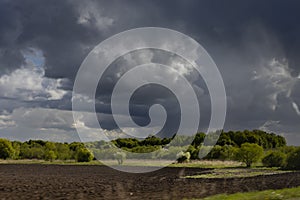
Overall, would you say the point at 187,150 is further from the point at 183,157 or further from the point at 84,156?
the point at 84,156

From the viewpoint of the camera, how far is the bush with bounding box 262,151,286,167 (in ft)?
217

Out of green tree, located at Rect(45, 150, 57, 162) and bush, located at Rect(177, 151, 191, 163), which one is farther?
green tree, located at Rect(45, 150, 57, 162)

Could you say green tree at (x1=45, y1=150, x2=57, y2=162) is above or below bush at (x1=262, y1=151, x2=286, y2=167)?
above

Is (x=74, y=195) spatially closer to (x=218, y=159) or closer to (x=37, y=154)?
(x=218, y=159)

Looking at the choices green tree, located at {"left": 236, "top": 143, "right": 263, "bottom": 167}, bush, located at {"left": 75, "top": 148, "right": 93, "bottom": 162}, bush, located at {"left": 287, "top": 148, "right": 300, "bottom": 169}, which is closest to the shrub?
bush, located at {"left": 75, "top": 148, "right": 93, "bottom": 162}

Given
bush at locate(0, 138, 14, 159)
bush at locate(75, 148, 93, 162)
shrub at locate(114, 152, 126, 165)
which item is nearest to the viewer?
shrub at locate(114, 152, 126, 165)

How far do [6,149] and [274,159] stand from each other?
76007 millimetres

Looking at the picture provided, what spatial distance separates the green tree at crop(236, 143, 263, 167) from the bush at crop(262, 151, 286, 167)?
134cm

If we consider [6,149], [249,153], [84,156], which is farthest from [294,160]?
[6,149]

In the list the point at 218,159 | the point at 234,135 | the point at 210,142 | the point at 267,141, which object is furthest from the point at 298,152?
the point at 267,141

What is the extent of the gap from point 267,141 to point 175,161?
63472mm

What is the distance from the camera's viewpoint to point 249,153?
7094cm

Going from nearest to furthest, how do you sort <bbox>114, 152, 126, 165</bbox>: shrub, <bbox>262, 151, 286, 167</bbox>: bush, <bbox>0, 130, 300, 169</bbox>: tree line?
<bbox>262, 151, 286, 167</bbox>: bush → <bbox>0, 130, 300, 169</bbox>: tree line → <bbox>114, 152, 126, 165</bbox>: shrub

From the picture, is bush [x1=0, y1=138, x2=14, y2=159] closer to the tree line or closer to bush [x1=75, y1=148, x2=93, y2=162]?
the tree line
